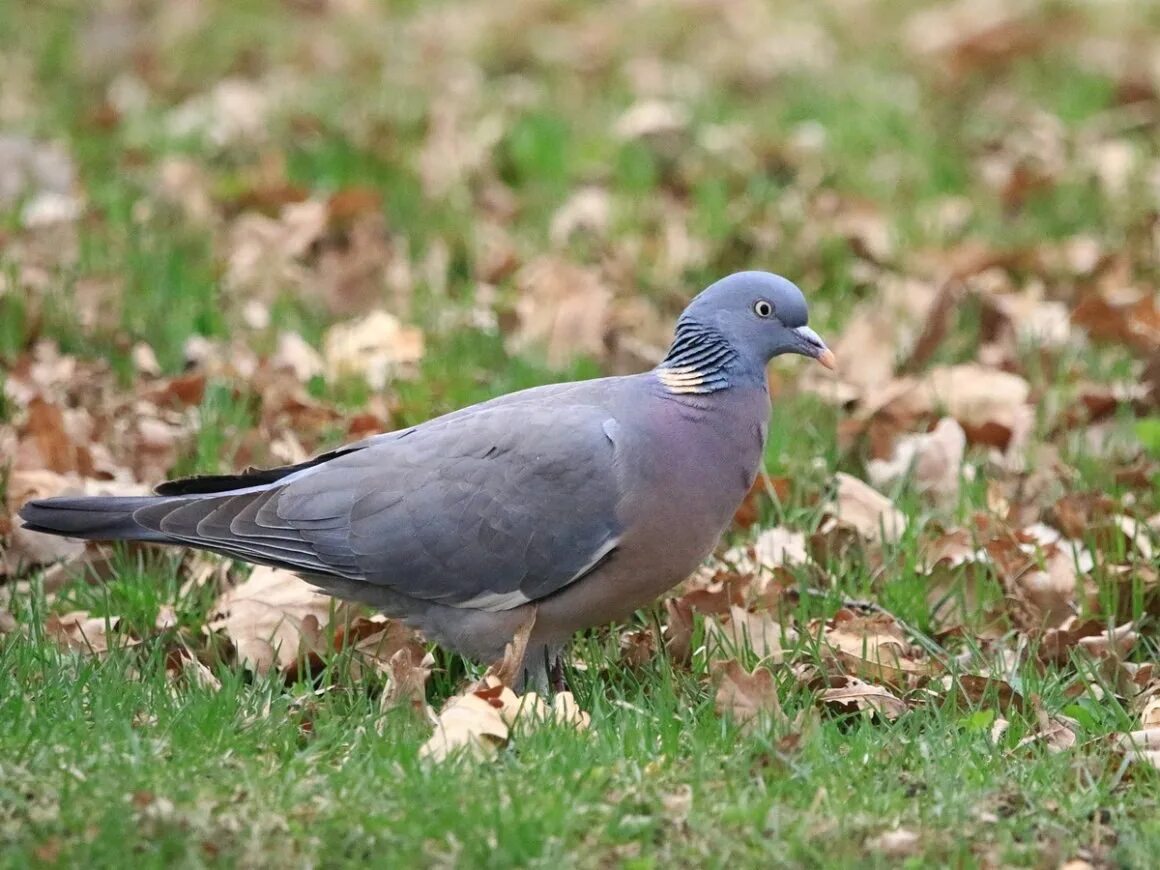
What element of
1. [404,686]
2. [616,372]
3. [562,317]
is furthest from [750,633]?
[562,317]

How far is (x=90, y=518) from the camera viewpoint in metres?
3.95

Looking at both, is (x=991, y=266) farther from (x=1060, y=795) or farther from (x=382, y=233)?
(x=1060, y=795)

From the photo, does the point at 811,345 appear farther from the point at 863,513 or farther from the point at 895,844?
the point at 895,844

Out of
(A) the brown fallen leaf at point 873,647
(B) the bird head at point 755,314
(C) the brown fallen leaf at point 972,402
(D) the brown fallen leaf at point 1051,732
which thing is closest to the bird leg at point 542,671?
(A) the brown fallen leaf at point 873,647

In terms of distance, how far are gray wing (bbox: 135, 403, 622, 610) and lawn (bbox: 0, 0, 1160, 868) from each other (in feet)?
0.76

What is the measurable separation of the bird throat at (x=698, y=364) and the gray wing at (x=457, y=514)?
0.19 m

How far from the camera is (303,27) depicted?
938cm

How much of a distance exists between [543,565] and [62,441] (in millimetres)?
1691

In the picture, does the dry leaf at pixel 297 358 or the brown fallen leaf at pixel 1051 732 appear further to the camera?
the dry leaf at pixel 297 358

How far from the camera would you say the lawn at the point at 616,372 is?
3.13 metres

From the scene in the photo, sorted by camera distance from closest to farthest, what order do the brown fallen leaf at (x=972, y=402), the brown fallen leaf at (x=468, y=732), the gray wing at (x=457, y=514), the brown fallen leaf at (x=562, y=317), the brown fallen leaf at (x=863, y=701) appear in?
the brown fallen leaf at (x=468, y=732)
the brown fallen leaf at (x=863, y=701)
the gray wing at (x=457, y=514)
the brown fallen leaf at (x=972, y=402)
the brown fallen leaf at (x=562, y=317)

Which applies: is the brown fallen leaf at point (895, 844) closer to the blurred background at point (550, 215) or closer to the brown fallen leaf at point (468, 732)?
the brown fallen leaf at point (468, 732)

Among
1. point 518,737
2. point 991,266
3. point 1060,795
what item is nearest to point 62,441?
point 518,737

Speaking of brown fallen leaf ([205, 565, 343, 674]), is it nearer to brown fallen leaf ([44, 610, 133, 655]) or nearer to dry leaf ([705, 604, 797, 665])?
brown fallen leaf ([44, 610, 133, 655])
